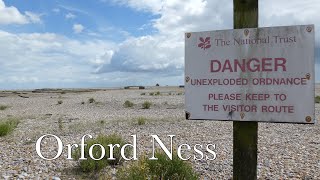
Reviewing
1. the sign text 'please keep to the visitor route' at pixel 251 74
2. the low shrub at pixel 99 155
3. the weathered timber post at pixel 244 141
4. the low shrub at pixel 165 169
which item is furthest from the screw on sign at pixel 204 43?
the low shrub at pixel 99 155

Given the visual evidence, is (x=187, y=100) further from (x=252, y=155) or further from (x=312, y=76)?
(x=312, y=76)

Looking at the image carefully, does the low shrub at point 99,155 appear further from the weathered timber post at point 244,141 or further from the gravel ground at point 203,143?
the weathered timber post at point 244,141

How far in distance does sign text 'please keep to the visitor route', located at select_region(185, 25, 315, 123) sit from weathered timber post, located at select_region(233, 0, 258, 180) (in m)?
0.18

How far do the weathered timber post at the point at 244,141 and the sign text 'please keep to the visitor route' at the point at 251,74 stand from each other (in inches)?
7.0

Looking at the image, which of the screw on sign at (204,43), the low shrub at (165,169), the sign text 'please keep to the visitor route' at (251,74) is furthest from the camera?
the low shrub at (165,169)

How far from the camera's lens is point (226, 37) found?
172 inches

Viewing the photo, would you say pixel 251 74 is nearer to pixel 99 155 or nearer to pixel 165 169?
pixel 165 169

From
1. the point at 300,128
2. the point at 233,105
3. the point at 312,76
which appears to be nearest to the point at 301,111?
the point at 312,76

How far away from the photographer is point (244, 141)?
4484 mm

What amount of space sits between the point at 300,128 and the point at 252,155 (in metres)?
12.2

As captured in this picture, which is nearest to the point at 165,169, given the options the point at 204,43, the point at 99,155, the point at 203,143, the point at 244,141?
the point at 99,155

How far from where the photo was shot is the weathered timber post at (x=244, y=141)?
14.3ft

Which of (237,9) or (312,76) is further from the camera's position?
(237,9)

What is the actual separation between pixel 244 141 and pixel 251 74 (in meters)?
0.78
